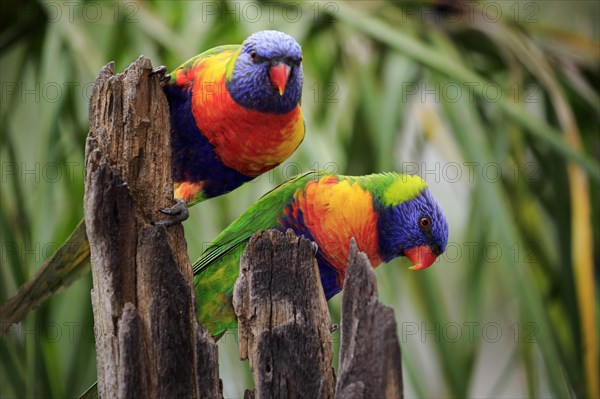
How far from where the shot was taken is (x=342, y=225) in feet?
6.91

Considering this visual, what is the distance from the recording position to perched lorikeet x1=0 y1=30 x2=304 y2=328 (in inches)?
85.5

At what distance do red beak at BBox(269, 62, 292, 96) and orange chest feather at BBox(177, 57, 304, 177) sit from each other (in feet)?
0.37

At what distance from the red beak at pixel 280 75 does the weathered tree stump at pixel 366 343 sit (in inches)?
31.8

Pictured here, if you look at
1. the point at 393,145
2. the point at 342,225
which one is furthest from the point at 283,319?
the point at 393,145

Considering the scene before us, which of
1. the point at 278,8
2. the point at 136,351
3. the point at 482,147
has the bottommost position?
the point at 136,351

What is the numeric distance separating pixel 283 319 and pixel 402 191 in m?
0.62

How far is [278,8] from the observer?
3729mm

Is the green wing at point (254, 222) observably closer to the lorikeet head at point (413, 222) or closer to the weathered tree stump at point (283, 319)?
the lorikeet head at point (413, 222)

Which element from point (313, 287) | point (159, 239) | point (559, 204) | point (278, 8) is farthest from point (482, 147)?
point (159, 239)

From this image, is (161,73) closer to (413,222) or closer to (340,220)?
(340,220)

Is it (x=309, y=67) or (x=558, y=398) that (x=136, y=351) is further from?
(x=309, y=67)

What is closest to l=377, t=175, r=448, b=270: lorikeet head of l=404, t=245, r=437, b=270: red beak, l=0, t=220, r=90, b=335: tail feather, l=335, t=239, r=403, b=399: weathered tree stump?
l=404, t=245, r=437, b=270: red beak

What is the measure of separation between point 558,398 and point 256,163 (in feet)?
6.05

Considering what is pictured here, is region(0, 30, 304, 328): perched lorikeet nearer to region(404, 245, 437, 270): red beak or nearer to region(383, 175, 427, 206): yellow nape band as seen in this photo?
region(383, 175, 427, 206): yellow nape band
